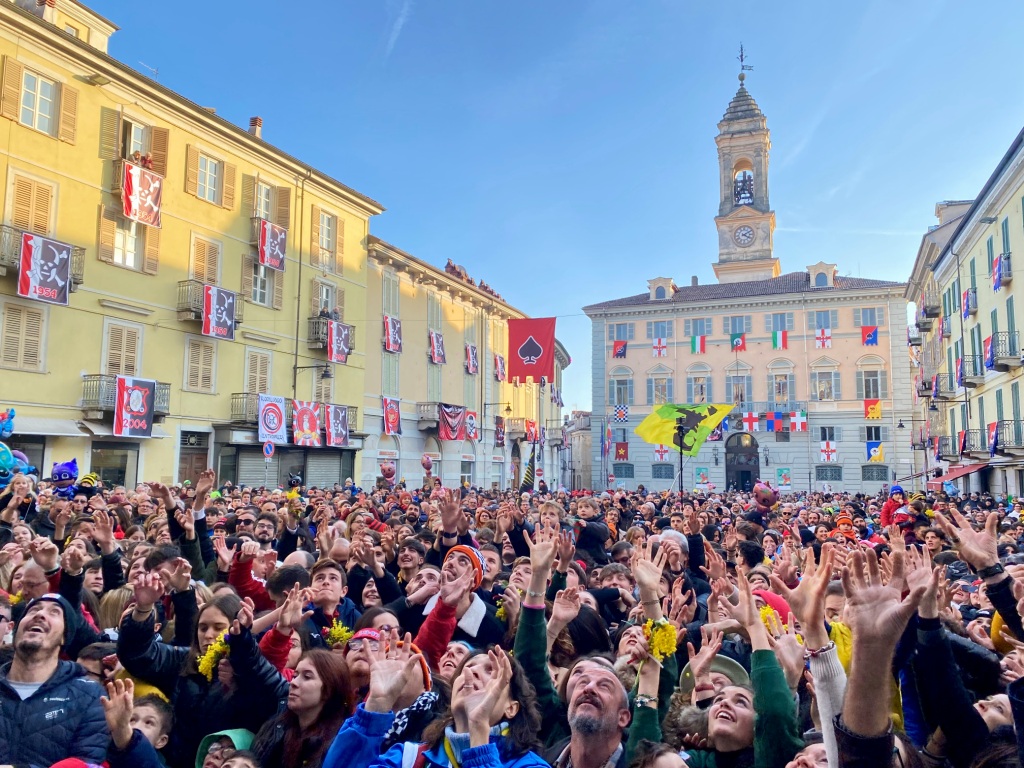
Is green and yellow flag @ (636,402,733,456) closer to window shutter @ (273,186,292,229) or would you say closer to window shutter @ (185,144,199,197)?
window shutter @ (273,186,292,229)

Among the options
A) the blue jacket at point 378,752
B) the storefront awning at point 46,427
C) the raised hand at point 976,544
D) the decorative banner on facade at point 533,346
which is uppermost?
the decorative banner on facade at point 533,346

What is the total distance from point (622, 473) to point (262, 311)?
28.5 metres

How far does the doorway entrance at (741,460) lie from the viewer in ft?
154

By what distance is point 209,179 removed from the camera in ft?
84.1

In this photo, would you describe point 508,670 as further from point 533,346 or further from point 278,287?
point 278,287

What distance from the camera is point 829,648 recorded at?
109 inches

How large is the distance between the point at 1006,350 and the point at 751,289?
24.2 meters

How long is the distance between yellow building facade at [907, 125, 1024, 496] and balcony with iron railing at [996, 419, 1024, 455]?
0.11 ft

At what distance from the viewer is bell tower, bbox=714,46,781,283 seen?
5591cm

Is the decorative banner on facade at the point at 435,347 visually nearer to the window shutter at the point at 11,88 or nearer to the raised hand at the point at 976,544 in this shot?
the window shutter at the point at 11,88

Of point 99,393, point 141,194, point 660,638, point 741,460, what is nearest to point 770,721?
point 660,638

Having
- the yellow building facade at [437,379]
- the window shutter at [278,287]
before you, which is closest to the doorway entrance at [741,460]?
the yellow building facade at [437,379]

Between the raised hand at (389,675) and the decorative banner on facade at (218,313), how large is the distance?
23.1 metres

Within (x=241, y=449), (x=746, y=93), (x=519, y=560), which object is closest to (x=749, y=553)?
(x=519, y=560)
